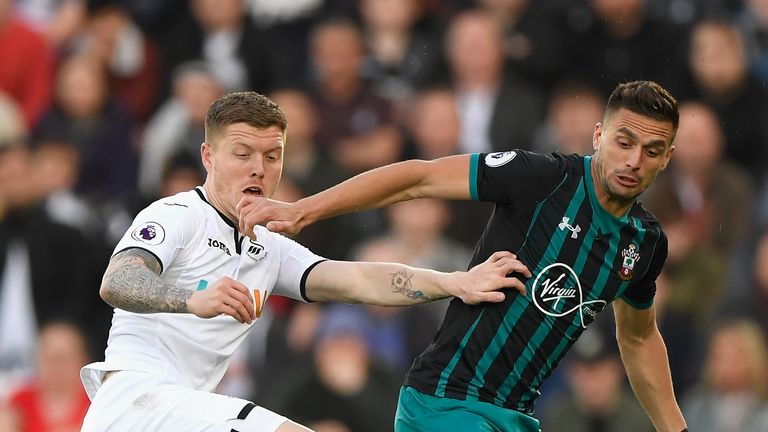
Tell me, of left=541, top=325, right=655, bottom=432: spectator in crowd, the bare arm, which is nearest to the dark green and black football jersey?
the bare arm

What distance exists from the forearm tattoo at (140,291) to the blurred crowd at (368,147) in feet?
15.2

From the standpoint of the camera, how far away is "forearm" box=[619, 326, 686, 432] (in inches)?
247

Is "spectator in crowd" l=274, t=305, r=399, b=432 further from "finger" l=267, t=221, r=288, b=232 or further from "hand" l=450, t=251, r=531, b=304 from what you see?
"finger" l=267, t=221, r=288, b=232

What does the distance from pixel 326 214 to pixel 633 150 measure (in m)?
1.35

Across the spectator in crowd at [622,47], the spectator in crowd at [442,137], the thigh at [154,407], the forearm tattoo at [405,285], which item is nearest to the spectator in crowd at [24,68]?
the spectator in crowd at [442,137]

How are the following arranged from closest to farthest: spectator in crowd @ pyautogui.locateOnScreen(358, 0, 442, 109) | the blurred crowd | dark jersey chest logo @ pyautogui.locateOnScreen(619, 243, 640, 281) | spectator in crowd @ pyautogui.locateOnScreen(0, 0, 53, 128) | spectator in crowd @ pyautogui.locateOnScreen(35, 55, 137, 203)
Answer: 1. dark jersey chest logo @ pyautogui.locateOnScreen(619, 243, 640, 281)
2. the blurred crowd
3. spectator in crowd @ pyautogui.locateOnScreen(358, 0, 442, 109)
4. spectator in crowd @ pyautogui.locateOnScreen(35, 55, 137, 203)
5. spectator in crowd @ pyautogui.locateOnScreen(0, 0, 53, 128)

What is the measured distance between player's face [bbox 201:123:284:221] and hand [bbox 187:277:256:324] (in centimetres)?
86

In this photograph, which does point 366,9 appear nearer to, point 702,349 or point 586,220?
point 702,349

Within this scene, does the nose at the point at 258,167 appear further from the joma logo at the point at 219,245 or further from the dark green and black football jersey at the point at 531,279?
the dark green and black football jersey at the point at 531,279

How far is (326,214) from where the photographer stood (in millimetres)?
5383

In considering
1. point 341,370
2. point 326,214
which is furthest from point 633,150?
point 341,370

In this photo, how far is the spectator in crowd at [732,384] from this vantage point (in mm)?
8883

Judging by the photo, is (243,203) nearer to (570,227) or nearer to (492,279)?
(492,279)

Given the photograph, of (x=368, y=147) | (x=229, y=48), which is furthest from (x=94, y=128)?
(x=368, y=147)
